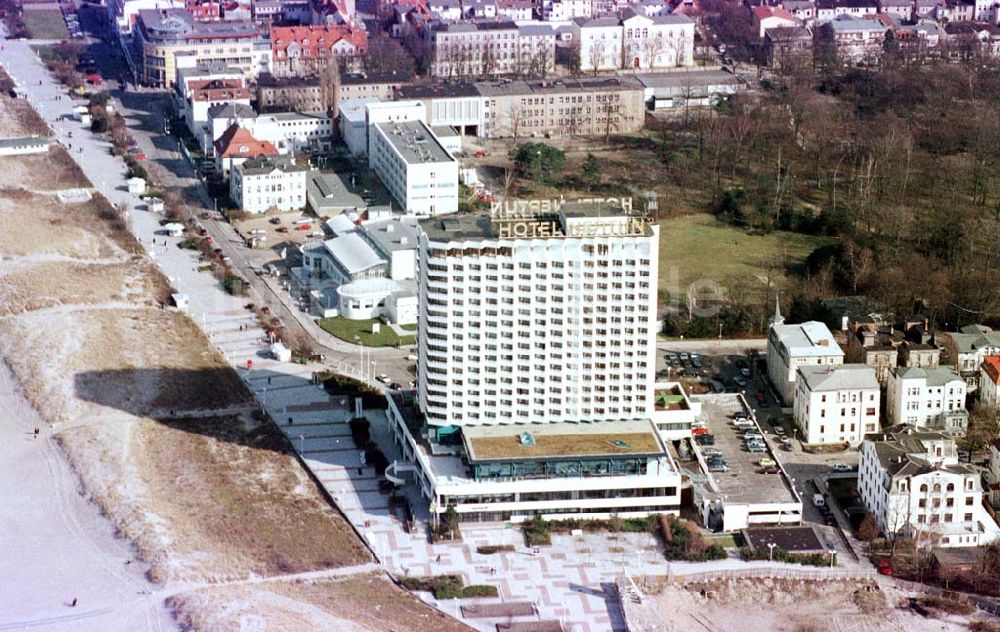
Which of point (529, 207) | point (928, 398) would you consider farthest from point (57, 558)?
point (928, 398)

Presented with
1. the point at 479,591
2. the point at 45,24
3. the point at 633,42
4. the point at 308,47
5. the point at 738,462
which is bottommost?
the point at 479,591

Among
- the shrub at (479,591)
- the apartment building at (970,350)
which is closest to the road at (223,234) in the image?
the shrub at (479,591)

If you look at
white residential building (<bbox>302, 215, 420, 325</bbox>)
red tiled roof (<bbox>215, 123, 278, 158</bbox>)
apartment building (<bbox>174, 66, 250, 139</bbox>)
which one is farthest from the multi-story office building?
apartment building (<bbox>174, 66, 250, 139</bbox>)

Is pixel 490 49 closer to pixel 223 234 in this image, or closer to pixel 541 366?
pixel 223 234

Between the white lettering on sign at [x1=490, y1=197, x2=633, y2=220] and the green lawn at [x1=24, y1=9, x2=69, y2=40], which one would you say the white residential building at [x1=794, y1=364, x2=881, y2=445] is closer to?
the white lettering on sign at [x1=490, y1=197, x2=633, y2=220]

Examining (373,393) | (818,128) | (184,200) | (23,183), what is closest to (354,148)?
(184,200)

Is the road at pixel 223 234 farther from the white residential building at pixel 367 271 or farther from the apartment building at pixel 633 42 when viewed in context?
the apartment building at pixel 633 42

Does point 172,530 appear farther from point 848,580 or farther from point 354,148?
point 354,148
